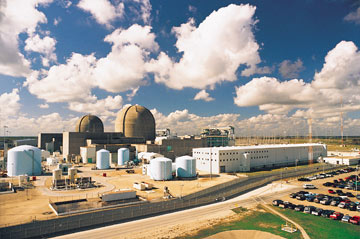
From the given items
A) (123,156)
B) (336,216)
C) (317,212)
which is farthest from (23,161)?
(336,216)

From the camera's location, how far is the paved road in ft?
106

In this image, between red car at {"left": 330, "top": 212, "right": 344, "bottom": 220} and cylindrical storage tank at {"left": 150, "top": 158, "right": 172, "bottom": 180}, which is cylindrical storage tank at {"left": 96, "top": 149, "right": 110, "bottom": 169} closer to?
cylindrical storage tank at {"left": 150, "top": 158, "right": 172, "bottom": 180}

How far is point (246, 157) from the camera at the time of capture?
79.0 meters

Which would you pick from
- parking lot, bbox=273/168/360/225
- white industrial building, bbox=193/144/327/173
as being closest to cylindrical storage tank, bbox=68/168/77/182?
white industrial building, bbox=193/144/327/173

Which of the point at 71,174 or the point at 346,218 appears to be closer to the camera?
the point at 346,218

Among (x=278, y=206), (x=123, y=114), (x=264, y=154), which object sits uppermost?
(x=123, y=114)

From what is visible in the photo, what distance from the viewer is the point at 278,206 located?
150 feet

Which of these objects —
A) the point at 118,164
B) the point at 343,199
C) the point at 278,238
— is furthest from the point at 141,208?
the point at 118,164

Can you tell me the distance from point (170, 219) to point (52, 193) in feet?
90.5

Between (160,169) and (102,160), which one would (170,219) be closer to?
(160,169)

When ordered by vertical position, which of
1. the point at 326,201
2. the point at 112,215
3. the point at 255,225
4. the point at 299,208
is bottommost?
the point at 255,225

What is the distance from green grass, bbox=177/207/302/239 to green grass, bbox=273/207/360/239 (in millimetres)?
2721

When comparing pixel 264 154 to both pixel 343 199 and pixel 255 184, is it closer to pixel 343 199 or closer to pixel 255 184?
pixel 255 184

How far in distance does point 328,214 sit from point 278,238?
583 inches
